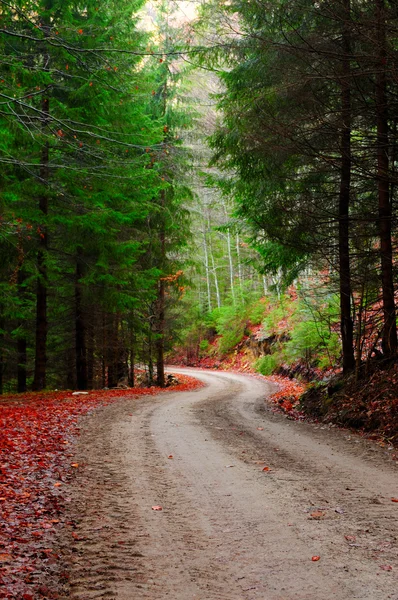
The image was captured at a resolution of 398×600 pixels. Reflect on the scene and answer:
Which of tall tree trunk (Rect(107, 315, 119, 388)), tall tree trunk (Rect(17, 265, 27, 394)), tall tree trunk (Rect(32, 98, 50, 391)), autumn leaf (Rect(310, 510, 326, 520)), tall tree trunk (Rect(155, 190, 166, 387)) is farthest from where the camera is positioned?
tall tree trunk (Rect(155, 190, 166, 387))

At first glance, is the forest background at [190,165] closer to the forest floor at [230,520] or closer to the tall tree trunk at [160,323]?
the tall tree trunk at [160,323]

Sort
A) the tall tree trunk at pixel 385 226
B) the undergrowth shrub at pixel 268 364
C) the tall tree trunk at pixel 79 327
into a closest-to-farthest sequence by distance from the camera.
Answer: the tall tree trunk at pixel 385 226 < the tall tree trunk at pixel 79 327 < the undergrowth shrub at pixel 268 364

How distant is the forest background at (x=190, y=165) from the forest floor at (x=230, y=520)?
11.1 feet

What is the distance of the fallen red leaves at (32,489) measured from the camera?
3.19 metres

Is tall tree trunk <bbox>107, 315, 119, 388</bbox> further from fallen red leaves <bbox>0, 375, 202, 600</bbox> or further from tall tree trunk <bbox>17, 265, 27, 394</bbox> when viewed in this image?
fallen red leaves <bbox>0, 375, 202, 600</bbox>

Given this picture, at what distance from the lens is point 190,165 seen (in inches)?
763

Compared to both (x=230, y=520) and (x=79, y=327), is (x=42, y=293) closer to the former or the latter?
(x=79, y=327)

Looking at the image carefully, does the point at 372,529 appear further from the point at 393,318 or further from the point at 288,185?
the point at 288,185

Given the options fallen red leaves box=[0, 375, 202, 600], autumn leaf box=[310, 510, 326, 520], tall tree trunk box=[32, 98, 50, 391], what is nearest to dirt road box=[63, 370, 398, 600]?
autumn leaf box=[310, 510, 326, 520]

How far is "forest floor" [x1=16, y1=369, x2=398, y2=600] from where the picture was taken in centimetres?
301

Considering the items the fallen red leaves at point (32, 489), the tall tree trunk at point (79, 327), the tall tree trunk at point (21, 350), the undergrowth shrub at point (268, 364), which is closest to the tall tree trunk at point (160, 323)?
the tall tree trunk at point (79, 327)

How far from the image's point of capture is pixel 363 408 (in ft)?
31.3

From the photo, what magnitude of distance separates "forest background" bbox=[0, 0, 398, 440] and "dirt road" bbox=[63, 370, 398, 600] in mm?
3413

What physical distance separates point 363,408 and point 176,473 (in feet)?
17.3
